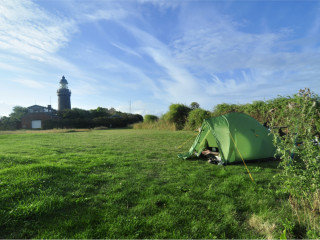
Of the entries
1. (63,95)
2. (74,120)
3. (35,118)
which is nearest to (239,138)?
(74,120)

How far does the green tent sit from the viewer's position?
5344mm

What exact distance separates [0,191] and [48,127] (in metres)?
31.0

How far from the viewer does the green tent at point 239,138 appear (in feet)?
17.5

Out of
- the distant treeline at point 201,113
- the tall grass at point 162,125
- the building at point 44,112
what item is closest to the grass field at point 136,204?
the distant treeline at point 201,113

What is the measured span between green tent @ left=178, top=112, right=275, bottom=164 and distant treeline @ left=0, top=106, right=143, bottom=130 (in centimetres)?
2808

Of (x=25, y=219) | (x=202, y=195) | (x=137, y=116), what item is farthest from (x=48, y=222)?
(x=137, y=116)

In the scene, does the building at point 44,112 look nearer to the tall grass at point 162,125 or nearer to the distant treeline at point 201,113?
the tall grass at point 162,125

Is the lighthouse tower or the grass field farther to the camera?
the lighthouse tower

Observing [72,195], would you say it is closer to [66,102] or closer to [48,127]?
[48,127]

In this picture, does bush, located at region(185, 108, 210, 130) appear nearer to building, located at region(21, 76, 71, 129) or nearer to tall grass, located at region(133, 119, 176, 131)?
tall grass, located at region(133, 119, 176, 131)

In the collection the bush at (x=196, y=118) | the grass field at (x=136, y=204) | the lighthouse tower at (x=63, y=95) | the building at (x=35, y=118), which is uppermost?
the lighthouse tower at (x=63, y=95)

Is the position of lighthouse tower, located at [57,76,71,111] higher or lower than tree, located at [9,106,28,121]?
higher

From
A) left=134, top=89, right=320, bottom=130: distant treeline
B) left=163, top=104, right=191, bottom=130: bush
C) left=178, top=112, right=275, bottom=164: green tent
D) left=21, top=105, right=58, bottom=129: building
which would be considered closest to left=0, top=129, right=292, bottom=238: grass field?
left=178, top=112, right=275, bottom=164: green tent

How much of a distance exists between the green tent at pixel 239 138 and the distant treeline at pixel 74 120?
28.1 m
